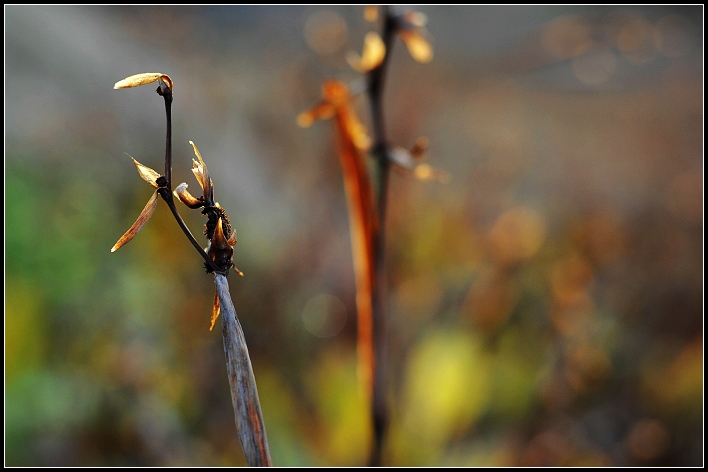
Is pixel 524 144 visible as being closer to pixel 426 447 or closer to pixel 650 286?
pixel 650 286

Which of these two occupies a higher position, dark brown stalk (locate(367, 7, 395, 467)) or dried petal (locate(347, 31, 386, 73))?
dried petal (locate(347, 31, 386, 73))

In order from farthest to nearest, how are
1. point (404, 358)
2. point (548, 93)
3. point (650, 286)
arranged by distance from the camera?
point (548, 93) < point (650, 286) < point (404, 358)

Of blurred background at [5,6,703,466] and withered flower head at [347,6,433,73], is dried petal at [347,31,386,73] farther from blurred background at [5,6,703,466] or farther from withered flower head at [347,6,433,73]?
blurred background at [5,6,703,466]

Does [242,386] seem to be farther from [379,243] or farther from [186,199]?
[379,243]

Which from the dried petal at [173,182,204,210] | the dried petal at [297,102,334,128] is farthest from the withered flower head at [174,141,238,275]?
the dried petal at [297,102,334,128]

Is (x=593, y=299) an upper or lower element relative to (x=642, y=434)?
upper

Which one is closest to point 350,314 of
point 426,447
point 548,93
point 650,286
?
point 426,447
